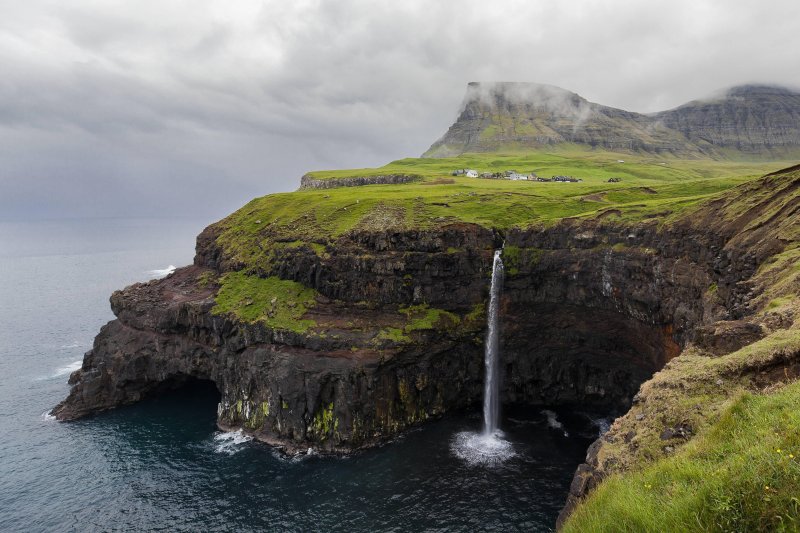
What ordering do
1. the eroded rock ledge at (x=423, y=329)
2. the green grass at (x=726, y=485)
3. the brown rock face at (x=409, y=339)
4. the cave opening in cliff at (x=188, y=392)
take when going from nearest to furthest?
the green grass at (x=726, y=485) → the eroded rock ledge at (x=423, y=329) → the brown rock face at (x=409, y=339) → the cave opening in cliff at (x=188, y=392)

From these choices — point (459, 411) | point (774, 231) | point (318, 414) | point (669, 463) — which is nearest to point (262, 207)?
point (318, 414)

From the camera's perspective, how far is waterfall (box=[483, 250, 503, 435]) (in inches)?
2486

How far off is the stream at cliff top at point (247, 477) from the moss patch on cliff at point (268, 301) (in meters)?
16.0

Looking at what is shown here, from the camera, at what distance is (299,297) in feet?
232

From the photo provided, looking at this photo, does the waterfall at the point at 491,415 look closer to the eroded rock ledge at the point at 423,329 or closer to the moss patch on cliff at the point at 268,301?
the eroded rock ledge at the point at 423,329

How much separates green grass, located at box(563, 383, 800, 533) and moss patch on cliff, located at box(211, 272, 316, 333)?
54045mm

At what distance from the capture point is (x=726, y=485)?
31.2 feet

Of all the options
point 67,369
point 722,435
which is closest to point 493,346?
point 722,435

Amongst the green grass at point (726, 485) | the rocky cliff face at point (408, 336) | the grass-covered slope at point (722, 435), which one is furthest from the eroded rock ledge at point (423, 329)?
the green grass at point (726, 485)

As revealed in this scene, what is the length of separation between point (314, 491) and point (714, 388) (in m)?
40.5

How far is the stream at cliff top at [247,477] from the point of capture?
4303cm

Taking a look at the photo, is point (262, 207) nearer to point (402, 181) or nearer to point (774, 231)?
point (402, 181)

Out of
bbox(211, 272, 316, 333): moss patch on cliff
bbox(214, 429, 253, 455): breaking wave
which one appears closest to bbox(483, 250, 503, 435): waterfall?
bbox(211, 272, 316, 333): moss patch on cliff

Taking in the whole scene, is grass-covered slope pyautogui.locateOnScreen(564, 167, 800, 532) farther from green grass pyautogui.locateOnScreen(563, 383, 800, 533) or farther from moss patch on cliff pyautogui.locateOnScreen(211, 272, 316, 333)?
moss patch on cliff pyautogui.locateOnScreen(211, 272, 316, 333)
